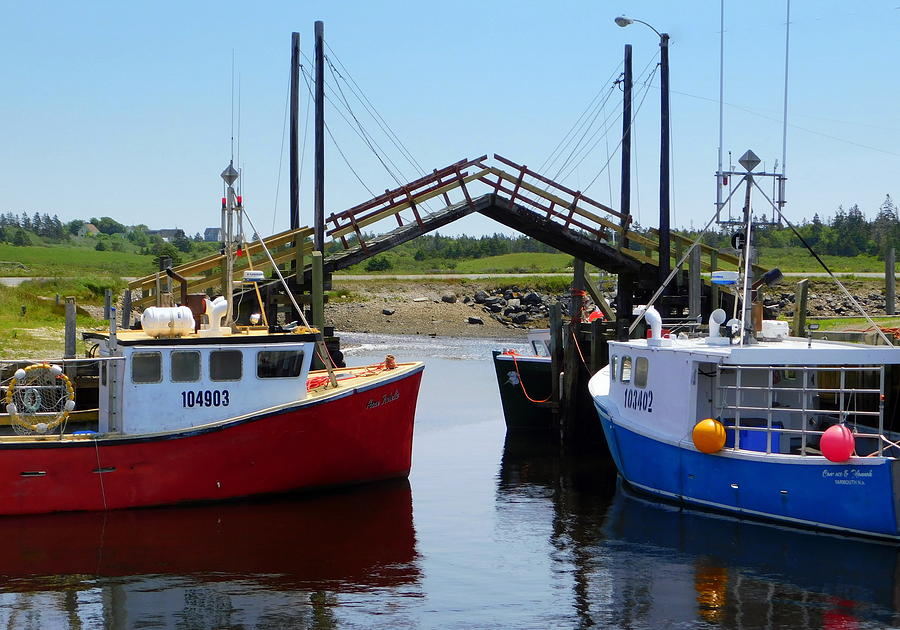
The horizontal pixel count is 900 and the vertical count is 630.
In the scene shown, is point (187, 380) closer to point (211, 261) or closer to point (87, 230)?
point (211, 261)

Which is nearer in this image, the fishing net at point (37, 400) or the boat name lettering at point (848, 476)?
the boat name lettering at point (848, 476)

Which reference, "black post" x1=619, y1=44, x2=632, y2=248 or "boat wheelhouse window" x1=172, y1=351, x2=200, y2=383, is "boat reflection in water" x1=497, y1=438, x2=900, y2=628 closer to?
"boat wheelhouse window" x1=172, y1=351, x2=200, y2=383

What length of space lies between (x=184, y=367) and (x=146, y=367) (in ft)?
2.06

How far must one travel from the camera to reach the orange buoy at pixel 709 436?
17875 millimetres

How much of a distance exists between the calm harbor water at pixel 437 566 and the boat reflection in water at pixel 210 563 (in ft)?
0.13

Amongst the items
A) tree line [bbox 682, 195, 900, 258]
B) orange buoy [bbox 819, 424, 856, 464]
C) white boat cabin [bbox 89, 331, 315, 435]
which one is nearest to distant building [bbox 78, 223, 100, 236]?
tree line [bbox 682, 195, 900, 258]

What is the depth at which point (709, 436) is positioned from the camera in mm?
17875

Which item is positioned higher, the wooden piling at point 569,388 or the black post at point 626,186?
the black post at point 626,186

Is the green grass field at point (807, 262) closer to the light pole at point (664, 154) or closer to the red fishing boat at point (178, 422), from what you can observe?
the light pole at point (664, 154)

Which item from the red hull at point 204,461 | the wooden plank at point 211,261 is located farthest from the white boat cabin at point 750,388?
the wooden plank at point 211,261

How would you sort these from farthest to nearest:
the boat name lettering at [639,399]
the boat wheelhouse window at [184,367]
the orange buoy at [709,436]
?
1. the boat name lettering at [639,399]
2. the boat wheelhouse window at [184,367]
3. the orange buoy at [709,436]

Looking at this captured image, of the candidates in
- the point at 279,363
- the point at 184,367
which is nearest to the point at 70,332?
→ the point at 184,367

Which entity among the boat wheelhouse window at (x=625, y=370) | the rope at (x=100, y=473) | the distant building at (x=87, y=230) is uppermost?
the distant building at (x=87, y=230)

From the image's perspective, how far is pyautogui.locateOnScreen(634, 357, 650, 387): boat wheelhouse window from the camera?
2038 cm
